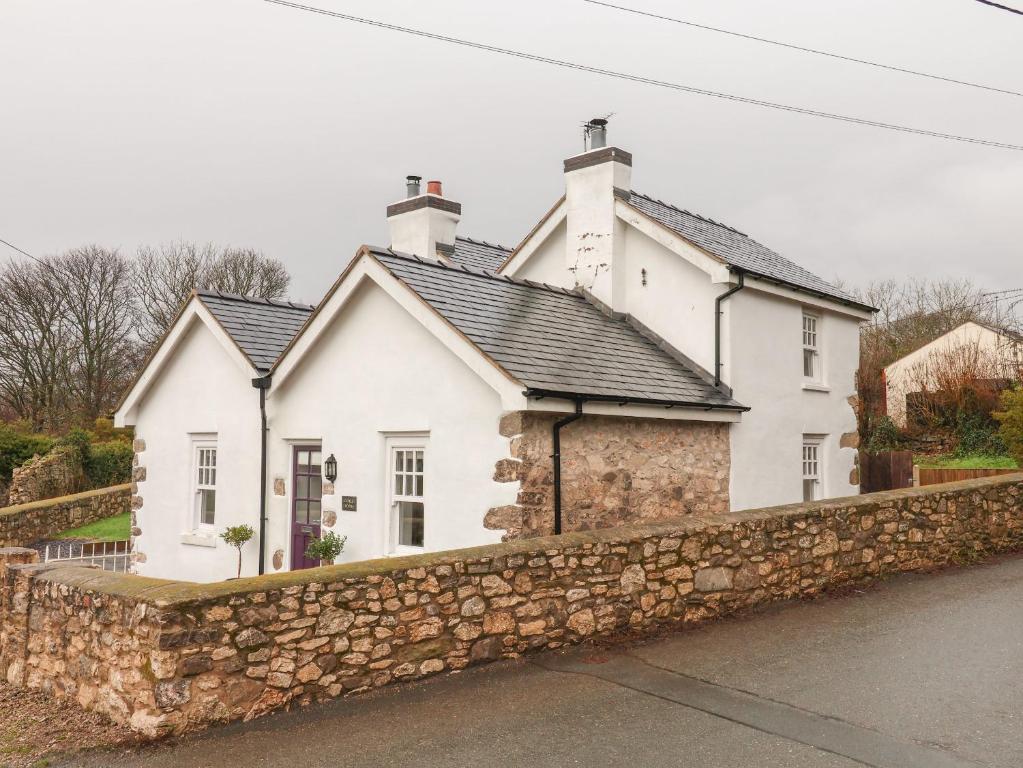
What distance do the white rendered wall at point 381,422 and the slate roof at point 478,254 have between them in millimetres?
5782

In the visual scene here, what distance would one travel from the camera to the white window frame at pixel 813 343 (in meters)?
15.1

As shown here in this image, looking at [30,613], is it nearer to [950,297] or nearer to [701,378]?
[701,378]

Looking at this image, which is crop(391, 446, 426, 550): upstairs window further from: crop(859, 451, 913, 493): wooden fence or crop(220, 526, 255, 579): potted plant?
crop(859, 451, 913, 493): wooden fence

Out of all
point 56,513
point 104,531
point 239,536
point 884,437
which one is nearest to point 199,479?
point 239,536

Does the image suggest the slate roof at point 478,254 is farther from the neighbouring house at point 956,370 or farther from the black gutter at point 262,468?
the neighbouring house at point 956,370

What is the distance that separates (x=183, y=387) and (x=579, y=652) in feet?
32.1

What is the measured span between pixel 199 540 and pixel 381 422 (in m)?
4.76

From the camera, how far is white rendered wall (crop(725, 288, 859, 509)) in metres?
13.1

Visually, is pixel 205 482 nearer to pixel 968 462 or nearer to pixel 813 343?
pixel 813 343

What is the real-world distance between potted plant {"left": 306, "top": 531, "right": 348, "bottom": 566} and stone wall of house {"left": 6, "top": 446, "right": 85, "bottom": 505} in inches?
642

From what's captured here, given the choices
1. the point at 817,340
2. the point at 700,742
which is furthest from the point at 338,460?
the point at 817,340

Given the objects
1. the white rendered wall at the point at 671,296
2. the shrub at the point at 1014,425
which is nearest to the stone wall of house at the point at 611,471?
the white rendered wall at the point at 671,296

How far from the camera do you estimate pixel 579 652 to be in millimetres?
7668

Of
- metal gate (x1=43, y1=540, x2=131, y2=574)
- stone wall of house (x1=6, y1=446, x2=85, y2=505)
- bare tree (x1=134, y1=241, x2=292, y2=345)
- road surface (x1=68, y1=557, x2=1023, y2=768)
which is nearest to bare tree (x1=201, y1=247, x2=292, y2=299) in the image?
bare tree (x1=134, y1=241, x2=292, y2=345)
